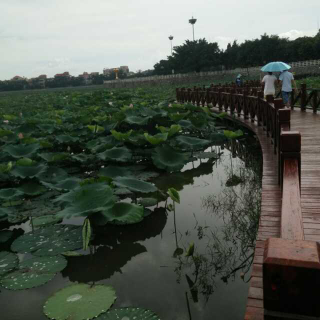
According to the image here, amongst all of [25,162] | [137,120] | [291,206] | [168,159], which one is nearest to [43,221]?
[25,162]

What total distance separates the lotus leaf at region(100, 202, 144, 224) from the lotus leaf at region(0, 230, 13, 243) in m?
1.01

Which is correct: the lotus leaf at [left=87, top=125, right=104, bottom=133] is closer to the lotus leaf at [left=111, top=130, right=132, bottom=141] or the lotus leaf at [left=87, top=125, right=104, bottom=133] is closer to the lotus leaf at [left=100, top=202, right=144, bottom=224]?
the lotus leaf at [left=111, top=130, right=132, bottom=141]

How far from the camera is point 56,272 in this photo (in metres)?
2.55

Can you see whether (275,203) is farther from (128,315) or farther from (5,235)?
(5,235)

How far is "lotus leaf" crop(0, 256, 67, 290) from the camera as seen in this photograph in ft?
7.95

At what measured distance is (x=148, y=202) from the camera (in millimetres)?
3881

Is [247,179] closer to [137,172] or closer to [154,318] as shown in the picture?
[137,172]

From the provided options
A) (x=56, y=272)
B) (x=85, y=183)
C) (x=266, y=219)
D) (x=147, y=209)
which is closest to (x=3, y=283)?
(x=56, y=272)

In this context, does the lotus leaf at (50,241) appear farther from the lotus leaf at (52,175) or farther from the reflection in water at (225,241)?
the lotus leaf at (52,175)

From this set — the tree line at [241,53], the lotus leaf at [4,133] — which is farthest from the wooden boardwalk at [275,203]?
the tree line at [241,53]

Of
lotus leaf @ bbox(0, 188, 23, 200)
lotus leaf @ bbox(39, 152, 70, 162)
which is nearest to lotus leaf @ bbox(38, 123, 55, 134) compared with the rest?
lotus leaf @ bbox(39, 152, 70, 162)

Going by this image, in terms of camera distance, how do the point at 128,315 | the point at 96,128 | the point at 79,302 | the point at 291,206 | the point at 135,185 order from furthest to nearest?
the point at 96,128 < the point at 135,185 < the point at 79,302 < the point at 128,315 < the point at 291,206

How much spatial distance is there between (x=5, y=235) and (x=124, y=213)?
125 cm

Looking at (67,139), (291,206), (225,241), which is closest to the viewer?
(291,206)
